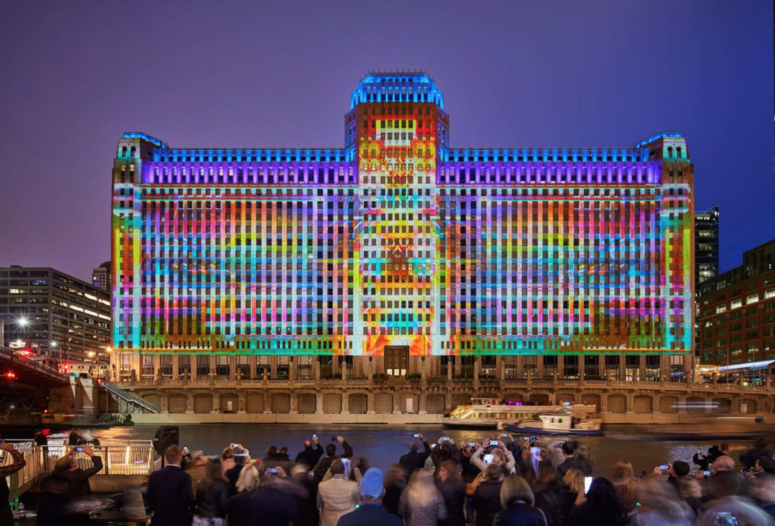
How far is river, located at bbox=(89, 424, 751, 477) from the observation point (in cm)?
7206

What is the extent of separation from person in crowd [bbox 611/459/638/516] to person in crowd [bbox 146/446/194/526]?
7210 mm

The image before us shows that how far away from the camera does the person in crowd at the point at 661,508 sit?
39.4 feet

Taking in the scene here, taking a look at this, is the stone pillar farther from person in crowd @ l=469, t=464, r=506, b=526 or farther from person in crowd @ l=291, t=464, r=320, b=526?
person in crowd @ l=469, t=464, r=506, b=526

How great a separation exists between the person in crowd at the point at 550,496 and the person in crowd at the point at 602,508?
51.7 inches

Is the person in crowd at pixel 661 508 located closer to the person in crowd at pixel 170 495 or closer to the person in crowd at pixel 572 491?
the person in crowd at pixel 572 491

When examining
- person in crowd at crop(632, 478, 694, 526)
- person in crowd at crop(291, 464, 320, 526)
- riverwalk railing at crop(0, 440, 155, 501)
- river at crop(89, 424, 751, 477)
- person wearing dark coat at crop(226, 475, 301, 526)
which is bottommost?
river at crop(89, 424, 751, 477)

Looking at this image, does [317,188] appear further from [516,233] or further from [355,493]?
[355,493]

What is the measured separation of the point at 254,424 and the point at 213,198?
47.7 metres

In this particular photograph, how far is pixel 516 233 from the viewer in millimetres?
151375

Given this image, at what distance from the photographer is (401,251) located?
5846 inches

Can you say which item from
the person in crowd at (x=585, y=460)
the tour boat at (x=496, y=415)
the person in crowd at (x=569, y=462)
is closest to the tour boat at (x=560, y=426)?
the tour boat at (x=496, y=415)

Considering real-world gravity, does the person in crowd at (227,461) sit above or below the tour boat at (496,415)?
above

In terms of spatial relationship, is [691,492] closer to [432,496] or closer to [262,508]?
[432,496]

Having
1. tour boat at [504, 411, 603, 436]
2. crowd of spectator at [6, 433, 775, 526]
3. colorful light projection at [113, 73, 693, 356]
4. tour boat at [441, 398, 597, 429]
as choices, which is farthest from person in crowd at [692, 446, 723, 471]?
colorful light projection at [113, 73, 693, 356]
